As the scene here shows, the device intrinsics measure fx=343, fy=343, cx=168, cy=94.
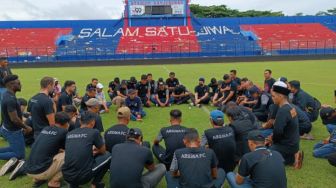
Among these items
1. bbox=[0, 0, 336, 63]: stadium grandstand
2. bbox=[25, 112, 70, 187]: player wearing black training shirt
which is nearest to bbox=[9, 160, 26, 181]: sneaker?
bbox=[25, 112, 70, 187]: player wearing black training shirt

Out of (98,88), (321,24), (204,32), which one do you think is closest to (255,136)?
(98,88)

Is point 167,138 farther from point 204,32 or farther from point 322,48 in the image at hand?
point 204,32

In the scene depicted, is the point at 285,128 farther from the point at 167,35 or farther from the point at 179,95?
the point at 167,35

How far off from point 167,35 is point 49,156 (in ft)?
156

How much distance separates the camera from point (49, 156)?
19.6 feet

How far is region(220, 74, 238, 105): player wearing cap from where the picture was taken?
1259 cm

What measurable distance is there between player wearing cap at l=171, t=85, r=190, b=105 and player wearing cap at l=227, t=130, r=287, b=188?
9.00 metres

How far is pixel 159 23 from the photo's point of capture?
54438mm

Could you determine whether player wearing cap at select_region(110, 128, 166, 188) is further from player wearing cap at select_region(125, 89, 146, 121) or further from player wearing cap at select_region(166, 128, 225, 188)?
player wearing cap at select_region(125, 89, 146, 121)

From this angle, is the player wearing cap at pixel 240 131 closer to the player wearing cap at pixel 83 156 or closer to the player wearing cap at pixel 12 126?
the player wearing cap at pixel 83 156

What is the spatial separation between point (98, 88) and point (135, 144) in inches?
290

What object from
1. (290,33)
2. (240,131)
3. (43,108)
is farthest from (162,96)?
(290,33)

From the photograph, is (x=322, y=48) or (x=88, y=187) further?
(x=322, y=48)

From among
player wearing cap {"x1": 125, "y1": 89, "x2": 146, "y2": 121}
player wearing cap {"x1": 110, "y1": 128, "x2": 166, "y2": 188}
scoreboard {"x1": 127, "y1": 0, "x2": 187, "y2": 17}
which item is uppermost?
scoreboard {"x1": 127, "y1": 0, "x2": 187, "y2": 17}
